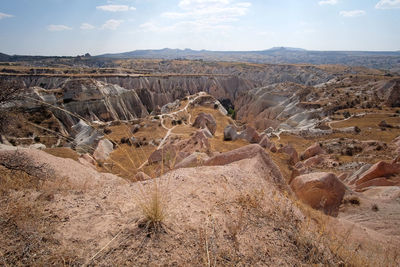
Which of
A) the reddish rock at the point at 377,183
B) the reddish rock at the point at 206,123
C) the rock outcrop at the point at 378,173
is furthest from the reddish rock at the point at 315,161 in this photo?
the reddish rock at the point at 206,123

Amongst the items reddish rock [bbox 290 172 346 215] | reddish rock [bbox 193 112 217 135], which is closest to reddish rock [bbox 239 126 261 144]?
reddish rock [bbox 193 112 217 135]

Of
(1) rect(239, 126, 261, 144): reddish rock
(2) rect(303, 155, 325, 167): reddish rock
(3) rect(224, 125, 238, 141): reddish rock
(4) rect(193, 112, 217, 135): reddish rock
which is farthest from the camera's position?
(4) rect(193, 112, 217, 135): reddish rock

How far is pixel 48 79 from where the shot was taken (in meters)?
60.7

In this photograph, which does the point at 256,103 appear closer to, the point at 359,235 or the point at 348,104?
the point at 348,104

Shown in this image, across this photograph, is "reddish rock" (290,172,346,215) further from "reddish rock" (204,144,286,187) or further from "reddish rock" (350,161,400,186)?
"reddish rock" (350,161,400,186)

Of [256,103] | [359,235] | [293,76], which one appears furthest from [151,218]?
[293,76]

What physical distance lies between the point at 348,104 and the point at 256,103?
20.1 m

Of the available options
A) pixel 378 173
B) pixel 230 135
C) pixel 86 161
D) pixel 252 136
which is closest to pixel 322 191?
pixel 378 173

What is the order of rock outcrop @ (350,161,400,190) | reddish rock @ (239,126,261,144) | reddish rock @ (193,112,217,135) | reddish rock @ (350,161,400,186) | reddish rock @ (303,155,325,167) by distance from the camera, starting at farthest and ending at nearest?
reddish rock @ (193,112,217,135), reddish rock @ (239,126,261,144), reddish rock @ (303,155,325,167), reddish rock @ (350,161,400,186), rock outcrop @ (350,161,400,190)

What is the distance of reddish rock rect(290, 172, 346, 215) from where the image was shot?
264 inches

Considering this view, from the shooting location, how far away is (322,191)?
6734mm

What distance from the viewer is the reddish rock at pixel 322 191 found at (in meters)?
6.71

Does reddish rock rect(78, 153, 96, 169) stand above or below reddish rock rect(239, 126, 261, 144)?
above

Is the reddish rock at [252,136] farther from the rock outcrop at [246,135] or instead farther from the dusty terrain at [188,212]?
the dusty terrain at [188,212]
